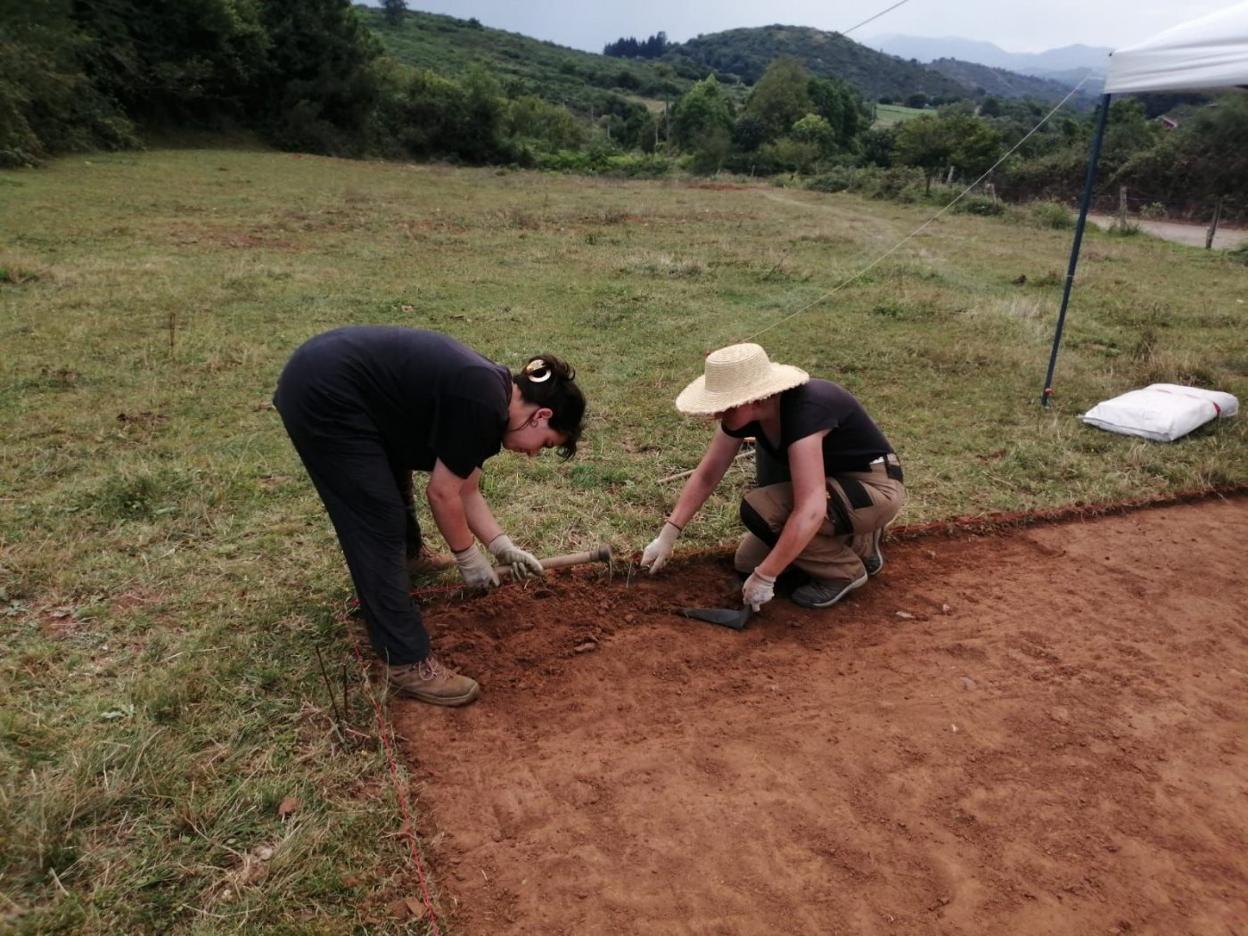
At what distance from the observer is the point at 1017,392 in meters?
6.13

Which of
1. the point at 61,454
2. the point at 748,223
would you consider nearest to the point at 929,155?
the point at 748,223

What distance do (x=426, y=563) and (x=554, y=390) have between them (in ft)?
4.75

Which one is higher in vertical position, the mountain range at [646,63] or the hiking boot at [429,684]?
the mountain range at [646,63]

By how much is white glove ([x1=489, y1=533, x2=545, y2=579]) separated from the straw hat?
0.87 metres

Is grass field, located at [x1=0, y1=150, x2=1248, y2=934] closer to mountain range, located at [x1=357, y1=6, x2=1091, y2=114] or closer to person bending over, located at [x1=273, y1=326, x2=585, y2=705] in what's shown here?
person bending over, located at [x1=273, y1=326, x2=585, y2=705]

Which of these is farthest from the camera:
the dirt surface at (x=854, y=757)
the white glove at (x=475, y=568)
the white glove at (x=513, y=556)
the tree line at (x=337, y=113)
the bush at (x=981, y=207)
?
the bush at (x=981, y=207)

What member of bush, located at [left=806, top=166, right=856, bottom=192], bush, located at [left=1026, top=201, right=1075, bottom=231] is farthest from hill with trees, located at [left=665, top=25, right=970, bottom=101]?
bush, located at [left=1026, top=201, right=1075, bottom=231]

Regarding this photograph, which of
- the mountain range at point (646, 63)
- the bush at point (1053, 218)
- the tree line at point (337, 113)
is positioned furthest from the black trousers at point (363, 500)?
the mountain range at point (646, 63)

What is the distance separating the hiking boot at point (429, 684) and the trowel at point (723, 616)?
3.30 feet

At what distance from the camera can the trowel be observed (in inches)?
126

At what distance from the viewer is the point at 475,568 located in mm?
2904

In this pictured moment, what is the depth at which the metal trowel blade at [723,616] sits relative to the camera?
10.5 feet

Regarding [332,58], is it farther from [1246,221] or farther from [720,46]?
[720,46]

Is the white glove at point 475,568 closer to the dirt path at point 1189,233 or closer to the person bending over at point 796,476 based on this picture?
the person bending over at point 796,476
